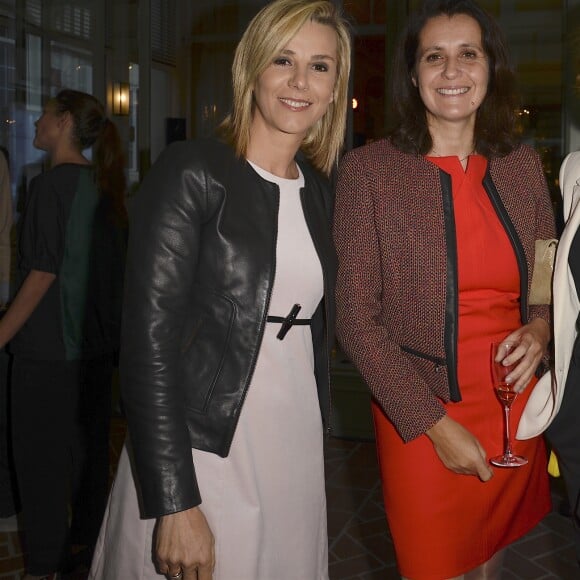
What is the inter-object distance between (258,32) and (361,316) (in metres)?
0.80

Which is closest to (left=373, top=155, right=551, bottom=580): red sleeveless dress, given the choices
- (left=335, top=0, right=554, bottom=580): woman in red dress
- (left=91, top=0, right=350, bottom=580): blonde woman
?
(left=335, top=0, right=554, bottom=580): woman in red dress

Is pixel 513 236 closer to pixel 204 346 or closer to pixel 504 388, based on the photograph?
pixel 504 388

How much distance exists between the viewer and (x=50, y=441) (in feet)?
12.2

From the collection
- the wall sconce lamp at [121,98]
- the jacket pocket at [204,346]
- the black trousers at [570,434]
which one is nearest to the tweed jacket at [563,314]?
the black trousers at [570,434]

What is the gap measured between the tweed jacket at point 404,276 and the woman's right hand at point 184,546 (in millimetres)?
701

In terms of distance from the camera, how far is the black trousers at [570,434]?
2.32 metres

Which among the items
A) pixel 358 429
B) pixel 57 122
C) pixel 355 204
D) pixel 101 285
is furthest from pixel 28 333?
pixel 358 429

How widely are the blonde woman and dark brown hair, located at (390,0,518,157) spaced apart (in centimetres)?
35


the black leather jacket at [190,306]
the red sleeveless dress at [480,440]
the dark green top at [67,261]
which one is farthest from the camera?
the dark green top at [67,261]

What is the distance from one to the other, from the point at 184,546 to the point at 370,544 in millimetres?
2741

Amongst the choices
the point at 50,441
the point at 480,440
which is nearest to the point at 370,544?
the point at 50,441

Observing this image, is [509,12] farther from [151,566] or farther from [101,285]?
[151,566]

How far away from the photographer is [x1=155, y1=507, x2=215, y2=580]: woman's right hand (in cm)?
189

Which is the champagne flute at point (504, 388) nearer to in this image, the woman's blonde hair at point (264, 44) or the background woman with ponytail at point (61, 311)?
the woman's blonde hair at point (264, 44)
